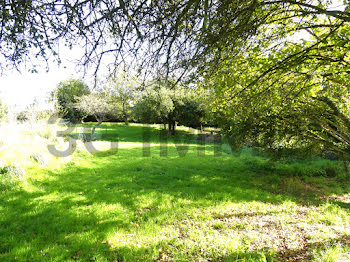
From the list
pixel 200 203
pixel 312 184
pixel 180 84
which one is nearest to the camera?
pixel 180 84

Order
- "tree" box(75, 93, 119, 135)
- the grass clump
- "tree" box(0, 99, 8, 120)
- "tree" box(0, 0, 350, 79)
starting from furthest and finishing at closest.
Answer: "tree" box(75, 93, 119, 135) → "tree" box(0, 99, 8, 120) → the grass clump → "tree" box(0, 0, 350, 79)

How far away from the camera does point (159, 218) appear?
467 centimetres

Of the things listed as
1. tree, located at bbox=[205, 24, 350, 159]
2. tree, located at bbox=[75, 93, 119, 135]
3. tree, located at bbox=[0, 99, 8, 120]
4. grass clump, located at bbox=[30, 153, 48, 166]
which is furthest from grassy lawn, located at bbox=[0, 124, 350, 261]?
tree, located at bbox=[0, 99, 8, 120]

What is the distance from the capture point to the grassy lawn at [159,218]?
130 inches

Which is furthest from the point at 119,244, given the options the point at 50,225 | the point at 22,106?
the point at 22,106

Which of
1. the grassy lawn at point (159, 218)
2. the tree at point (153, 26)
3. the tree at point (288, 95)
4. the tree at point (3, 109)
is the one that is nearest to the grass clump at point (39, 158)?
the grassy lawn at point (159, 218)

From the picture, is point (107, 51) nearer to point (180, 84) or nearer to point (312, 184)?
point (180, 84)

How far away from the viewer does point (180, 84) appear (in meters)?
4.58

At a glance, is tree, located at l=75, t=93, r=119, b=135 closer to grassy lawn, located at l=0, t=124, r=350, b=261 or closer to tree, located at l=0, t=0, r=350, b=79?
grassy lawn, located at l=0, t=124, r=350, b=261

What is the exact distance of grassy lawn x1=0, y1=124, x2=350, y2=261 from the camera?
130 inches

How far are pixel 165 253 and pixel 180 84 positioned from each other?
3482 mm

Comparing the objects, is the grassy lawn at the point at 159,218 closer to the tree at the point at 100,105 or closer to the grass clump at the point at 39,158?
the grass clump at the point at 39,158

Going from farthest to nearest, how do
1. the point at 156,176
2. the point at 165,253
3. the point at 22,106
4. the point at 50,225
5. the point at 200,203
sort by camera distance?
the point at 22,106
the point at 156,176
the point at 200,203
the point at 50,225
the point at 165,253

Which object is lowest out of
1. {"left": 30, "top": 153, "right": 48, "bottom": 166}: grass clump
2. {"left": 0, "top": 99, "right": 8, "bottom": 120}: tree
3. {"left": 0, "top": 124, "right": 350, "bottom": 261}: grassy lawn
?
{"left": 0, "top": 124, "right": 350, "bottom": 261}: grassy lawn
